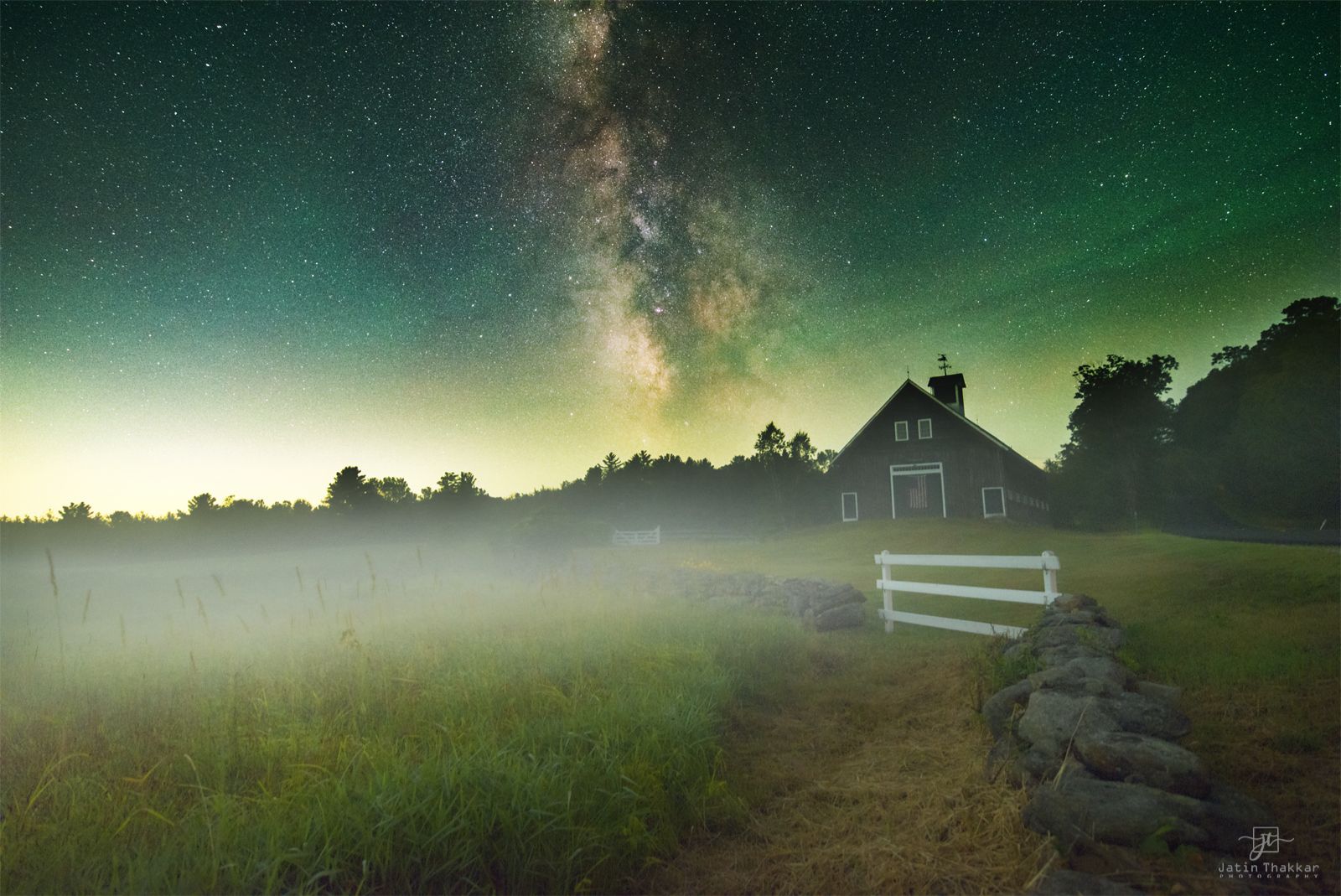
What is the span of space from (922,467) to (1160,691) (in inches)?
974

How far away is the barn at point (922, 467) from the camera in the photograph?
27094mm

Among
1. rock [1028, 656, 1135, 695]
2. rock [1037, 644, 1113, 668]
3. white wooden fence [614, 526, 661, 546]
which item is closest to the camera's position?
rock [1028, 656, 1135, 695]

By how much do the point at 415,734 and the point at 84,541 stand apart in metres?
17.4

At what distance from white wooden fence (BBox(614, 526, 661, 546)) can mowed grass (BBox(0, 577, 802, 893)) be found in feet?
93.0

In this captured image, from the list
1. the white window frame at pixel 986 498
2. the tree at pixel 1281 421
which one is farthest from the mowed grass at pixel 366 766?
the tree at pixel 1281 421

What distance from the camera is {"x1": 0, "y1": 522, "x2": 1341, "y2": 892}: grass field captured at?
296 cm

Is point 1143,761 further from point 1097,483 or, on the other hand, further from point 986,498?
point 1097,483

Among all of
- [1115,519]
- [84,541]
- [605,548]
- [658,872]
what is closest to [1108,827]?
[658,872]

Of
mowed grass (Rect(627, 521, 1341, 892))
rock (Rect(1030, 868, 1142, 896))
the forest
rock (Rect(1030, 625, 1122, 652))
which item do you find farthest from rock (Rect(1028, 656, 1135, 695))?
the forest

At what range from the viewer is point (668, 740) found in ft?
14.1

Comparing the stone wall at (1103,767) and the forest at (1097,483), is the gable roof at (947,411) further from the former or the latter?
the stone wall at (1103,767)

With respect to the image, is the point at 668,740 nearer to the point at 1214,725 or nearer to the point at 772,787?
the point at 772,787

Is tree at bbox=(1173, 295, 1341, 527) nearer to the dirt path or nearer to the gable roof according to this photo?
the gable roof
